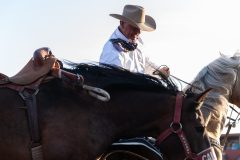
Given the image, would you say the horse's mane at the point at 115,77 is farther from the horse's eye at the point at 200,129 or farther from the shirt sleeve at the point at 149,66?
the shirt sleeve at the point at 149,66

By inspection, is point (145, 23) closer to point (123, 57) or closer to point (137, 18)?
point (137, 18)

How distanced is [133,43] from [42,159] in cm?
222

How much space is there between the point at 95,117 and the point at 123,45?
1584mm

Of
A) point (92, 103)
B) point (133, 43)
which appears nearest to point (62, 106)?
point (92, 103)

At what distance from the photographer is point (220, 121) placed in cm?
678

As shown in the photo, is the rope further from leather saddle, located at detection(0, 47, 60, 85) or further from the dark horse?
leather saddle, located at detection(0, 47, 60, 85)

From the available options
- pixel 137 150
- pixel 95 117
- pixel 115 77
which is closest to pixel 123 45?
pixel 115 77

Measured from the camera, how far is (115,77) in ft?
17.3

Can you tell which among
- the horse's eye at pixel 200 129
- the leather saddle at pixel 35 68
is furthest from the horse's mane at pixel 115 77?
the horse's eye at pixel 200 129

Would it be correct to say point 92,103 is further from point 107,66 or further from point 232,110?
point 232,110

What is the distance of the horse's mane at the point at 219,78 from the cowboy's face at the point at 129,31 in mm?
964

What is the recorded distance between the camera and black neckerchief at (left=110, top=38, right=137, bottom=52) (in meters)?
6.31

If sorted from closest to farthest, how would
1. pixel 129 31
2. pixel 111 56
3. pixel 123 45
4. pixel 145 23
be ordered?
pixel 111 56, pixel 123 45, pixel 129 31, pixel 145 23

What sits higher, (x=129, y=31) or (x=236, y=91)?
(x=129, y=31)
